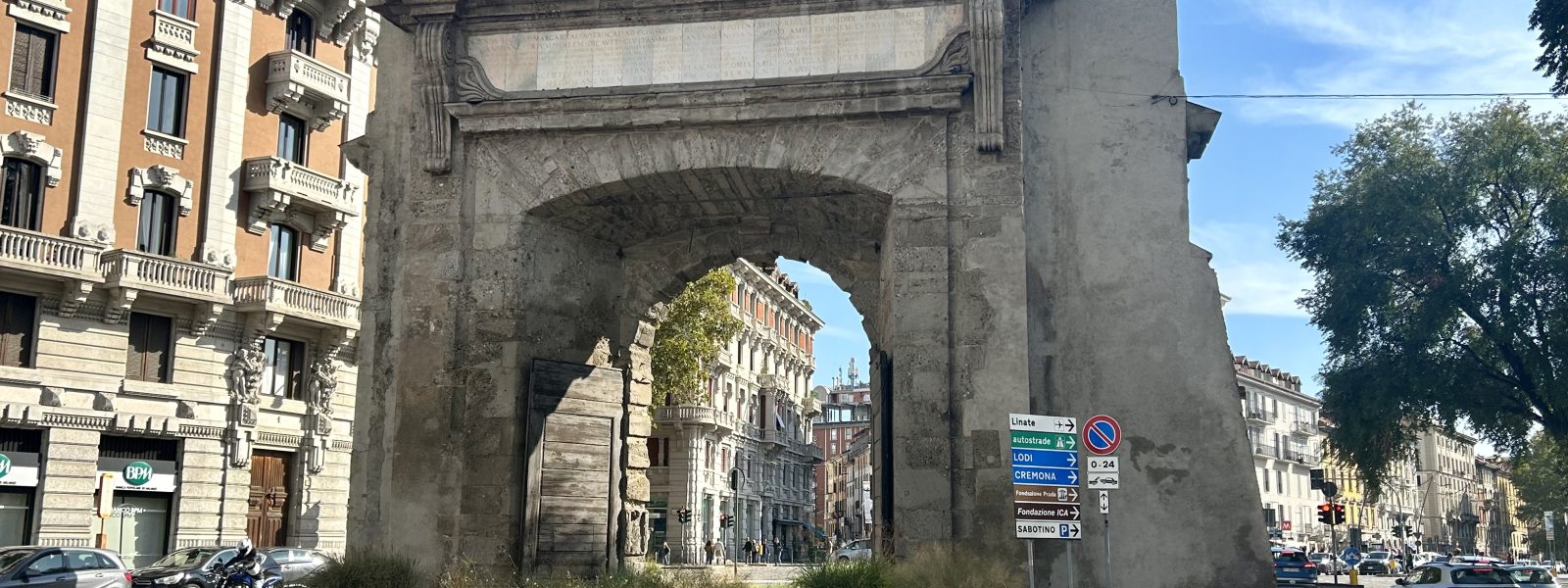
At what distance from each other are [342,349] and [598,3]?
21188 millimetres

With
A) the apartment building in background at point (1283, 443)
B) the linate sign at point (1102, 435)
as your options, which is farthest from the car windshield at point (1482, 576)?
the apartment building in background at point (1283, 443)

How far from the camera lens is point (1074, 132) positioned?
1466 cm

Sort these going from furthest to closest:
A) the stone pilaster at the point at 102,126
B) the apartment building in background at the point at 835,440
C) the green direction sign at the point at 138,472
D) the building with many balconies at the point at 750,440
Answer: the apartment building in background at the point at 835,440, the building with many balconies at the point at 750,440, the green direction sign at the point at 138,472, the stone pilaster at the point at 102,126

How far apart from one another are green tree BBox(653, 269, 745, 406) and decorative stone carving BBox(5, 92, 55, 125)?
66.6ft

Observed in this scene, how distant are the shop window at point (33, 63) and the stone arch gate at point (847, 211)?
45.7 ft

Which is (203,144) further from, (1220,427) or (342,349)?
(1220,427)

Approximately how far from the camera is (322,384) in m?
32.8

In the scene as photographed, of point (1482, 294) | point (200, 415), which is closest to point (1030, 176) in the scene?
point (1482, 294)

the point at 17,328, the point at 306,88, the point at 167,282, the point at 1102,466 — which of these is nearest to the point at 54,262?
the point at 17,328

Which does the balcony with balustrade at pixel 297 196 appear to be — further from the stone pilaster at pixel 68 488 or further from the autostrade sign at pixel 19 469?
the autostrade sign at pixel 19 469

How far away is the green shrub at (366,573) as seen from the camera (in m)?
13.4

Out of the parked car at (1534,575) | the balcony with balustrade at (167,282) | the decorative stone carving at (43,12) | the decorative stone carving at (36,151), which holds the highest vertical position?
the decorative stone carving at (43,12)

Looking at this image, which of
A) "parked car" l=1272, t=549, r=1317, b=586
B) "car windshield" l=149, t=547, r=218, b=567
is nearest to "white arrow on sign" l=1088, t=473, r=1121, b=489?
"car windshield" l=149, t=547, r=218, b=567

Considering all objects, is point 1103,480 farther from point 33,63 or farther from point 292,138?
point 292,138
